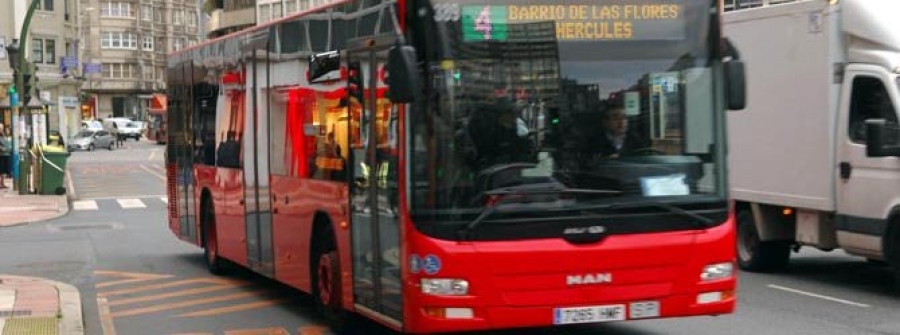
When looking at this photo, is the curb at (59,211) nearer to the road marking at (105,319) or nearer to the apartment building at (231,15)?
the road marking at (105,319)

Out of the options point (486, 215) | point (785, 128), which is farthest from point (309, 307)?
point (785, 128)

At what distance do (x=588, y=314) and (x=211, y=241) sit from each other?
304 inches

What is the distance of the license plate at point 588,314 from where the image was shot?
7625 mm

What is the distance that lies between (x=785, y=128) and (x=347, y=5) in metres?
5.91

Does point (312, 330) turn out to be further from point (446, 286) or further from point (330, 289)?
point (446, 286)

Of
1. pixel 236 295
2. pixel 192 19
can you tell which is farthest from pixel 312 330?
pixel 192 19

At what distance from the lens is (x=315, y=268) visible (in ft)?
32.9

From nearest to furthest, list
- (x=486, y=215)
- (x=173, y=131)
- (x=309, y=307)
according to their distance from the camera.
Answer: (x=486, y=215)
(x=309, y=307)
(x=173, y=131)

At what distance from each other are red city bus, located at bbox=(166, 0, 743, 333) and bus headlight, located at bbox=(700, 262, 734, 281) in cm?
1

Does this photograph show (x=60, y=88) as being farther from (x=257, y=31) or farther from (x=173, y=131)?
(x=257, y=31)

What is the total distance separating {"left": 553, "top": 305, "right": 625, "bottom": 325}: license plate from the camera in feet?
25.0

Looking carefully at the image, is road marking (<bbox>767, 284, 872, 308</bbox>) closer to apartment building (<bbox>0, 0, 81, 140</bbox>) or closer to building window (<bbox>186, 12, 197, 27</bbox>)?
apartment building (<bbox>0, 0, 81, 140</bbox>)

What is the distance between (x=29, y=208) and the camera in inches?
1048

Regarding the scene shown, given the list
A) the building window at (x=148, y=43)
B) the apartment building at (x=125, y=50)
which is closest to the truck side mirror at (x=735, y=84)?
the apartment building at (x=125, y=50)
